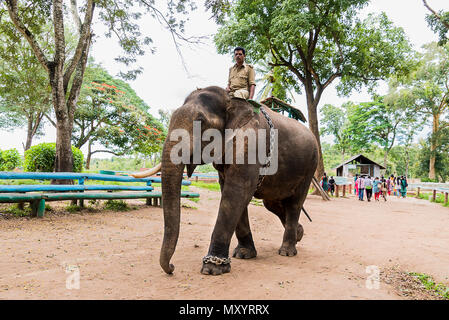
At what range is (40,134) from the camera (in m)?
31.3

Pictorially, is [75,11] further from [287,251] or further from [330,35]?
[330,35]

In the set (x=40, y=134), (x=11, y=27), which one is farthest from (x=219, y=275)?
(x=40, y=134)

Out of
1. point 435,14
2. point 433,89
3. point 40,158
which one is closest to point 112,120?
point 40,158

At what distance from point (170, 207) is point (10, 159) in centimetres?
1798

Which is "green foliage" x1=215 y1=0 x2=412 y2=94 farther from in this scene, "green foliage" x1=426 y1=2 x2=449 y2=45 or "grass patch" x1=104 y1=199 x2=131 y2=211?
"grass patch" x1=104 y1=199 x2=131 y2=211

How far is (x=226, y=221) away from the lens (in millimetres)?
3693

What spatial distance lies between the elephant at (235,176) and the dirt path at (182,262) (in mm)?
350

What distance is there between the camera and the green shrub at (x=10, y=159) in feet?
54.7

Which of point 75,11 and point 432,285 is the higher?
point 75,11

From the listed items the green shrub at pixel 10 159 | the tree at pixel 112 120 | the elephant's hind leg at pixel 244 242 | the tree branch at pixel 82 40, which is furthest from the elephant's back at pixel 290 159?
the tree at pixel 112 120

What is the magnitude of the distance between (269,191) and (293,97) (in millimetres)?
18013

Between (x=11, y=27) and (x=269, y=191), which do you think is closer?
(x=269, y=191)

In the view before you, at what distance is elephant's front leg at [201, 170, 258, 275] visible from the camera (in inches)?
142
